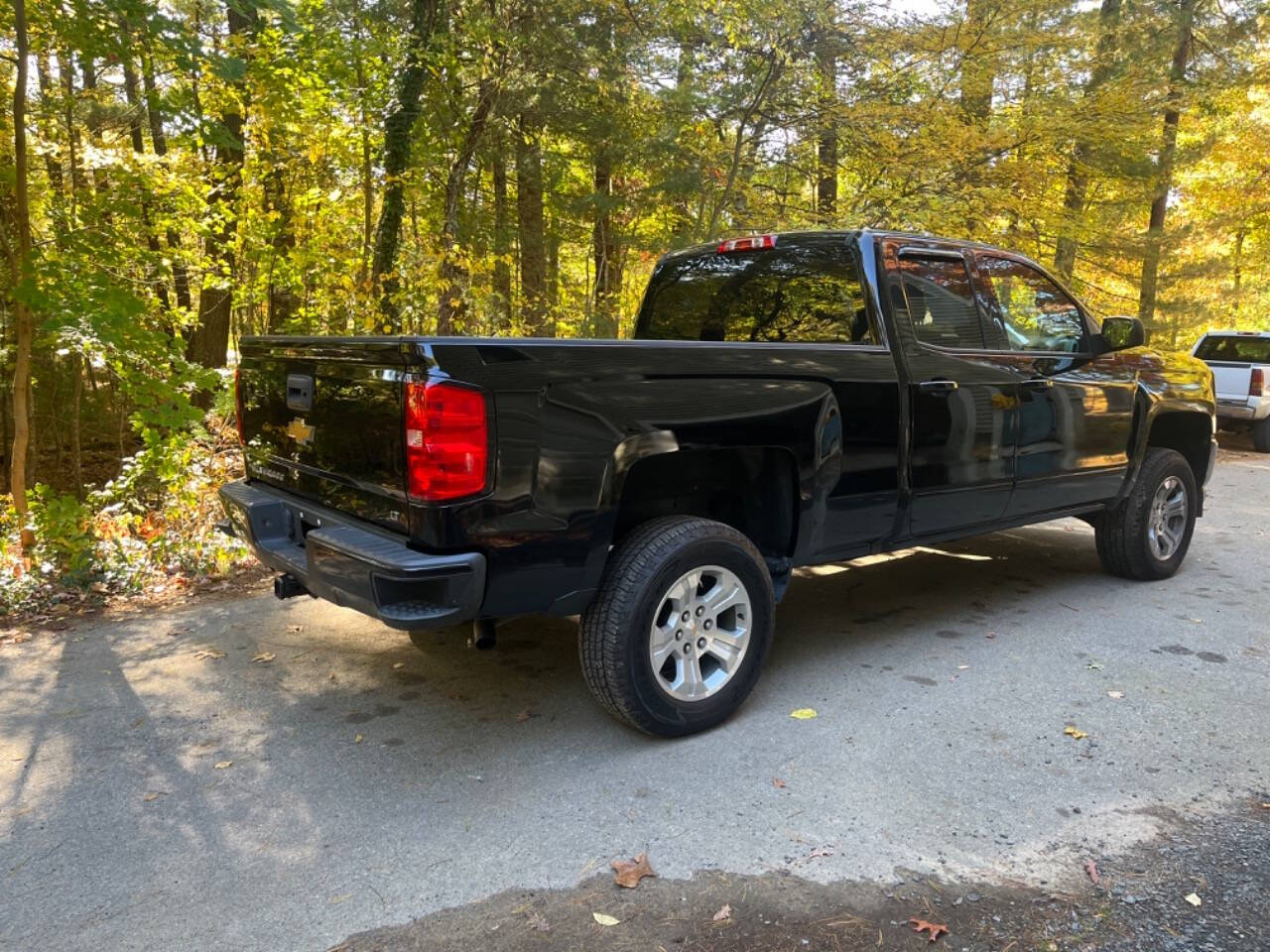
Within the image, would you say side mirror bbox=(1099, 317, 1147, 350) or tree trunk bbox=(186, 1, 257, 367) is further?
tree trunk bbox=(186, 1, 257, 367)

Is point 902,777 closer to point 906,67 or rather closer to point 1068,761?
point 1068,761

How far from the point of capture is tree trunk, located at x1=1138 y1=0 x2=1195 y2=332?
46.7 feet

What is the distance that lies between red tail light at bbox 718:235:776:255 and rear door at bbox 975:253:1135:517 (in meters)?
1.16

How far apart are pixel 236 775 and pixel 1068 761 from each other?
311 centimetres

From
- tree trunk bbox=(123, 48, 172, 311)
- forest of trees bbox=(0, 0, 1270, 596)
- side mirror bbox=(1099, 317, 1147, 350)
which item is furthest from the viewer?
tree trunk bbox=(123, 48, 172, 311)

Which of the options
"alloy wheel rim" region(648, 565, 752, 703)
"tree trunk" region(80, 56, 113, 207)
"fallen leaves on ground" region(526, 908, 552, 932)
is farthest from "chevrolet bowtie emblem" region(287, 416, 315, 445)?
"tree trunk" region(80, 56, 113, 207)

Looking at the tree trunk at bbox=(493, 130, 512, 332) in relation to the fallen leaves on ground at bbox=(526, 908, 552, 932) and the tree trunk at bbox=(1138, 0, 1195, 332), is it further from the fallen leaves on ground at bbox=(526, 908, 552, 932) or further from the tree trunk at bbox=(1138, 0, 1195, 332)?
the tree trunk at bbox=(1138, 0, 1195, 332)

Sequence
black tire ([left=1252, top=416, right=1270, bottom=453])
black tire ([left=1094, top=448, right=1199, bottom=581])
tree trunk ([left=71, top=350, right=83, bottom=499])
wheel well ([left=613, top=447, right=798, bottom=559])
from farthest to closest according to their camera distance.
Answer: black tire ([left=1252, top=416, right=1270, bottom=453]), tree trunk ([left=71, top=350, right=83, bottom=499]), black tire ([left=1094, top=448, right=1199, bottom=581]), wheel well ([left=613, top=447, right=798, bottom=559])

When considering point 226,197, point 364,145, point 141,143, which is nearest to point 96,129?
point 141,143

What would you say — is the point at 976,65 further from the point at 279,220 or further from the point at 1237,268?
the point at 1237,268

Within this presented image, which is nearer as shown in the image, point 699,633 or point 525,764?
point 525,764

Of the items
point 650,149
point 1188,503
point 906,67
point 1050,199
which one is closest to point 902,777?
point 1188,503

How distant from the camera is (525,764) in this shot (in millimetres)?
3227

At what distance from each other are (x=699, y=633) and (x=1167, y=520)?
409 cm
